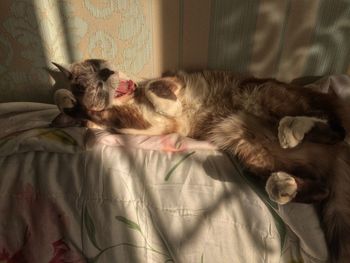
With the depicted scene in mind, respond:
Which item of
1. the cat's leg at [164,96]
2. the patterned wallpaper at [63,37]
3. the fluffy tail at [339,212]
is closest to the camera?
the fluffy tail at [339,212]

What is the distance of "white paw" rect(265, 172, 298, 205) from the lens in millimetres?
904

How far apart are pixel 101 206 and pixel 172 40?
2.36 ft

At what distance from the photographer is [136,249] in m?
0.94

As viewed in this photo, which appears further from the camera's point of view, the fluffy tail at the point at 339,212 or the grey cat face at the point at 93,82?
the grey cat face at the point at 93,82

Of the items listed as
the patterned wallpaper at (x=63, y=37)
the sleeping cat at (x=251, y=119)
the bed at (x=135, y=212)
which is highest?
the patterned wallpaper at (x=63, y=37)

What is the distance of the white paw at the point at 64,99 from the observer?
3.97 ft

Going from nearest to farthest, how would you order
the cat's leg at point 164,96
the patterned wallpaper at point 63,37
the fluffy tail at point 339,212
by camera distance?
1. the fluffy tail at point 339,212
2. the patterned wallpaper at point 63,37
3. the cat's leg at point 164,96

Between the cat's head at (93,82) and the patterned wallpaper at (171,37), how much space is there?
0.10 metres

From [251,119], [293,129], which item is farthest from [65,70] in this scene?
[293,129]

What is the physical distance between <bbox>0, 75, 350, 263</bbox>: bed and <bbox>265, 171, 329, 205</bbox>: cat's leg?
3 centimetres

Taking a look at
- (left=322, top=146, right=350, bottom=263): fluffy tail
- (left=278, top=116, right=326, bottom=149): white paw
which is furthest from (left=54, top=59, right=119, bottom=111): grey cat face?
(left=322, top=146, right=350, bottom=263): fluffy tail

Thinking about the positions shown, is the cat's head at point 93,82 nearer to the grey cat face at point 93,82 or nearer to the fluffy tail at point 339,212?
the grey cat face at point 93,82

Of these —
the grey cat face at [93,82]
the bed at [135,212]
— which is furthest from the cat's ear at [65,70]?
the bed at [135,212]

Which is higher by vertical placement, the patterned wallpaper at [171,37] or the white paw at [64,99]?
the patterned wallpaper at [171,37]
